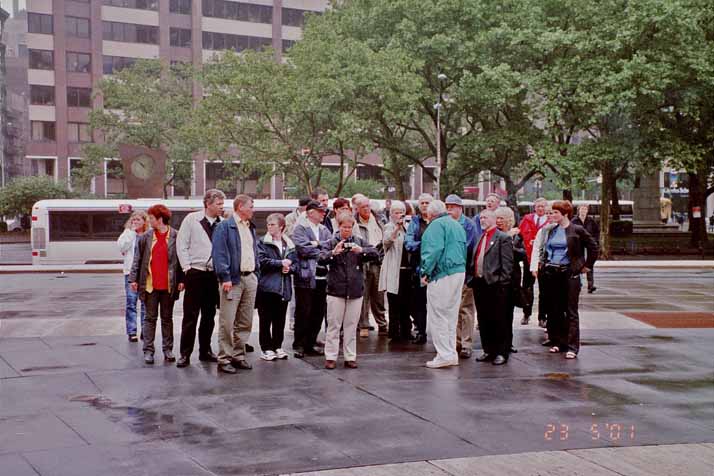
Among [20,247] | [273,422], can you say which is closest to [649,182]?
[20,247]

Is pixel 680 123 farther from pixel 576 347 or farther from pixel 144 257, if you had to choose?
pixel 144 257

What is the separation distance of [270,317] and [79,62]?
230ft

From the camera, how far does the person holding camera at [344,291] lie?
9039 millimetres

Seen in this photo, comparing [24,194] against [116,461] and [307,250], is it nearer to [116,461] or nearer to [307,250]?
[307,250]

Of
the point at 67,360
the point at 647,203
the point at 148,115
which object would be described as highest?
the point at 148,115

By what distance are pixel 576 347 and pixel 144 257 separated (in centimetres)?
527

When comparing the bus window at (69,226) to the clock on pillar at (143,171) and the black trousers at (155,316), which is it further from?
the black trousers at (155,316)

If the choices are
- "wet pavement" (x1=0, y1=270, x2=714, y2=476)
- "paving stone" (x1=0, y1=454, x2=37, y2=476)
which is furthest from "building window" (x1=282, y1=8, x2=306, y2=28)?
"paving stone" (x1=0, y1=454, x2=37, y2=476)

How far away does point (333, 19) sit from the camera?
3700 cm

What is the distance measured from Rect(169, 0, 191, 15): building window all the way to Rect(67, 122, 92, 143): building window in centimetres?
1407

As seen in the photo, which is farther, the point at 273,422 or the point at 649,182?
the point at 649,182

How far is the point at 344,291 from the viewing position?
905 centimetres

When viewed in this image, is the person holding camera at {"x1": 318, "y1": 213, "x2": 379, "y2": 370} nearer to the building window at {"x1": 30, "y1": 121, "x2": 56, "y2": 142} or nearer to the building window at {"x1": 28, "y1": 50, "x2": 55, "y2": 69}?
the building window at {"x1": 30, "y1": 121, "x2": 56, "y2": 142}

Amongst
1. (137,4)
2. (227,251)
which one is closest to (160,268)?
(227,251)
